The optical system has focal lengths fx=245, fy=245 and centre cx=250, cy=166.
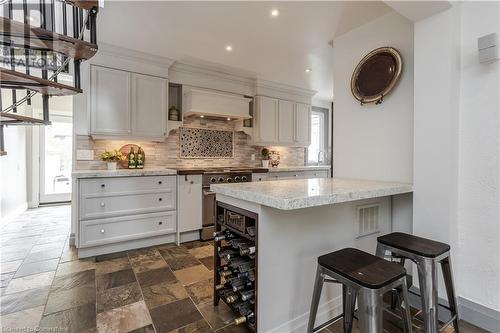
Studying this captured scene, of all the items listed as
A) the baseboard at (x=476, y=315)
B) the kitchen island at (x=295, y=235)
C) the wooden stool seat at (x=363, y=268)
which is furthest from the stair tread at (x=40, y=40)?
the baseboard at (x=476, y=315)

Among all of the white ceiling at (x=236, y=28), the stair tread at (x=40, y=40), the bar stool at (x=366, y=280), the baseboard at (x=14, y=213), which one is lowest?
the baseboard at (x=14, y=213)

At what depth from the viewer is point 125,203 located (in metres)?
2.94

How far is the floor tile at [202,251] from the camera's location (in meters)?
2.92

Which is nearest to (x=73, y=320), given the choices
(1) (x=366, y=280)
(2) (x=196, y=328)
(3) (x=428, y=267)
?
(2) (x=196, y=328)

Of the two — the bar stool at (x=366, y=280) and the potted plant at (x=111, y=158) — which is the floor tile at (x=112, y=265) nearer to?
the potted plant at (x=111, y=158)

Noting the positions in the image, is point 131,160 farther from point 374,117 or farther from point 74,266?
point 374,117

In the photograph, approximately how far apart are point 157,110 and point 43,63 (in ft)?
5.18

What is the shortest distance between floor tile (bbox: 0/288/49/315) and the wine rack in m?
1.42

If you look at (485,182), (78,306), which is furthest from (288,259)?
(78,306)

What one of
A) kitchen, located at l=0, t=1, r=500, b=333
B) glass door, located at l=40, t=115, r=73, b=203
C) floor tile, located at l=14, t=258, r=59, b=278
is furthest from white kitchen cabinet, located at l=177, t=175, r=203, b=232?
glass door, located at l=40, t=115, r=73, b=203

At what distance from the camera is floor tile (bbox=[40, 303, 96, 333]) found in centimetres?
164

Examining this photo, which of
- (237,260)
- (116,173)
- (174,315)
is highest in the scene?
(116,173)

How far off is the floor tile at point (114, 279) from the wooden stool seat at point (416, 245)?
7.23 ft

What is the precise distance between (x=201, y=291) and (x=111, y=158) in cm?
212
